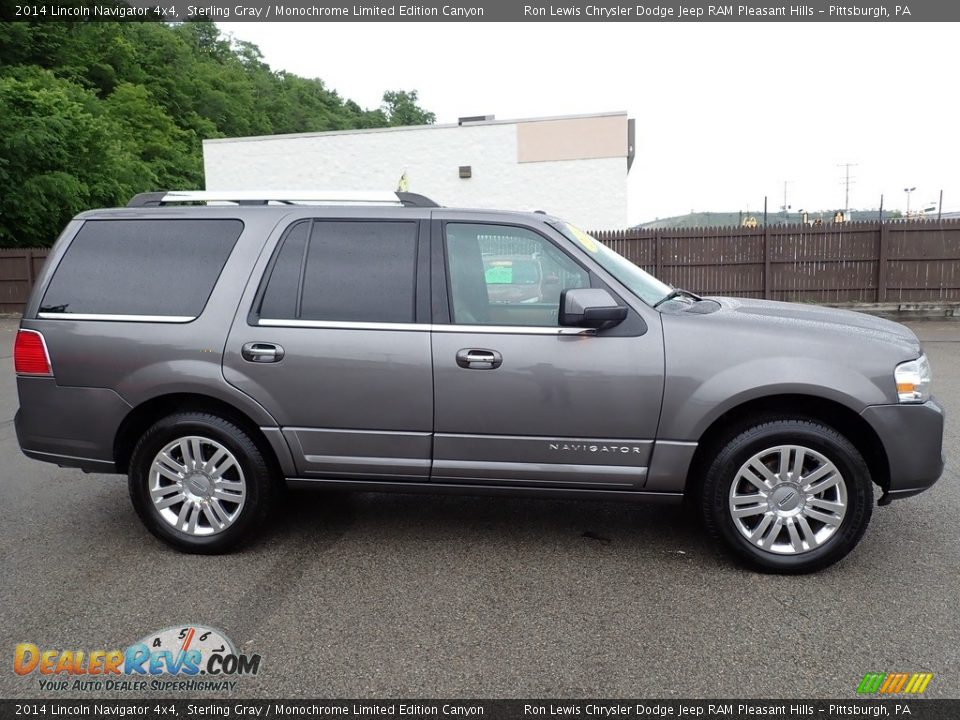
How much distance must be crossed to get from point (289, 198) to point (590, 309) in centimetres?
190

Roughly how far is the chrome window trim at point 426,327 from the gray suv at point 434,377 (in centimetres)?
1

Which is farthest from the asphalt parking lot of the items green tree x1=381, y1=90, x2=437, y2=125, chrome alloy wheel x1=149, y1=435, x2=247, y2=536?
green tree x1=381, y1=90, x2=437, y2=125

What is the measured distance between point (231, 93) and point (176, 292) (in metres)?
60.4

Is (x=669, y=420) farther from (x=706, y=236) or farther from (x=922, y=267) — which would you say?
(x=922, y=267)

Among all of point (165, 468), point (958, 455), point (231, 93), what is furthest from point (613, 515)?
point (231, 93)

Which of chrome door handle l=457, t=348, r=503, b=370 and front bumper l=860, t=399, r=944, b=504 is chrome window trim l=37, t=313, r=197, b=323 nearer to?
chrome door handle l=457, t=348, r=503, b=370

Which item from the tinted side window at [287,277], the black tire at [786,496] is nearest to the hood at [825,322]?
the black tire at [786,496]

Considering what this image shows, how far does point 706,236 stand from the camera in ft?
53.4

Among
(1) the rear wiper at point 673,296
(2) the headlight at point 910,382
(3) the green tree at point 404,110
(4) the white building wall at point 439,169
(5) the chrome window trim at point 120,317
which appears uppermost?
(3) the green tree at point 404,110

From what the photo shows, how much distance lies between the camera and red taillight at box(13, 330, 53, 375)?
395 cm

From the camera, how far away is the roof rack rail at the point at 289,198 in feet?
13.3

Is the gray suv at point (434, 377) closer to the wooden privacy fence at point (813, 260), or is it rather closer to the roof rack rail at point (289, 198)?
the roof rack rail at point (289, 198)

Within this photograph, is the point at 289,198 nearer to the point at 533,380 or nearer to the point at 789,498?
the point at 533,380

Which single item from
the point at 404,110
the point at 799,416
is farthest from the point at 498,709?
the point at 404,110
